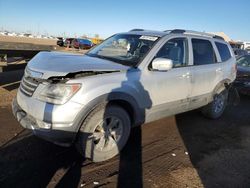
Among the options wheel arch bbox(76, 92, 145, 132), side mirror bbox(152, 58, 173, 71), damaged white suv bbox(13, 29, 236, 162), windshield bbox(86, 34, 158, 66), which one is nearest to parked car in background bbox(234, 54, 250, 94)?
damaged white suv bbox(13, 29, 236, 162)

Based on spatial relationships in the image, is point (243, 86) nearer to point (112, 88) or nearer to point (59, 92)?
point (112, 88)

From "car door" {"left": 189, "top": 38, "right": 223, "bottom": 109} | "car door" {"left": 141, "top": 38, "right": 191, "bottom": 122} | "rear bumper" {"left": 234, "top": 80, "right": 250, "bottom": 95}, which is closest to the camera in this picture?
"car door" {"left": 141, "top": 38, "right": 191, "bottom": 122}

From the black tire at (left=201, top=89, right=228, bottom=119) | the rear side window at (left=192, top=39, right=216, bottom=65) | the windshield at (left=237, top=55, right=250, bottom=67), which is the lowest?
the black tire at (left=201, top=89, right=228, bottom=119)

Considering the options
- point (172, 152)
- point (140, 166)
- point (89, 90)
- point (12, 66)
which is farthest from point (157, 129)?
point (12, 66)

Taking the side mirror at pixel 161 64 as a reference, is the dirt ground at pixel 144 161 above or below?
below

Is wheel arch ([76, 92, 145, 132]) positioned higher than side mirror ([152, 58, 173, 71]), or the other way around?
side mirror ([152, 58, 173, 71])

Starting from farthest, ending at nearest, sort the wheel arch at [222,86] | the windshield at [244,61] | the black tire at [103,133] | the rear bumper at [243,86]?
the windshield at [244,61], the rear bumper at [243,86], the wheel arch at [222,86], the black tire at [103,133]

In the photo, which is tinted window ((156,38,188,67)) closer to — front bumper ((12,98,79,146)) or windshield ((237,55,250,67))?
front bumper ((12,98,79,146))

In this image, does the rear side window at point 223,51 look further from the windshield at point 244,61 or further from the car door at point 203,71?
the windshield at point 244,61

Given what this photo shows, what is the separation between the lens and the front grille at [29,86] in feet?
12.0

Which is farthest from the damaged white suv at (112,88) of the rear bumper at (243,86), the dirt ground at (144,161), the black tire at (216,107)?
the rear bumper at (243,86)

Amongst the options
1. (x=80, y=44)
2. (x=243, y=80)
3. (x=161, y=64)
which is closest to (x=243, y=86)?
(x=243, y=80)

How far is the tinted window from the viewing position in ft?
15.3

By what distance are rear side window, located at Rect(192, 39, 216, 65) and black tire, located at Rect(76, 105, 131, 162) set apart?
2194mm
